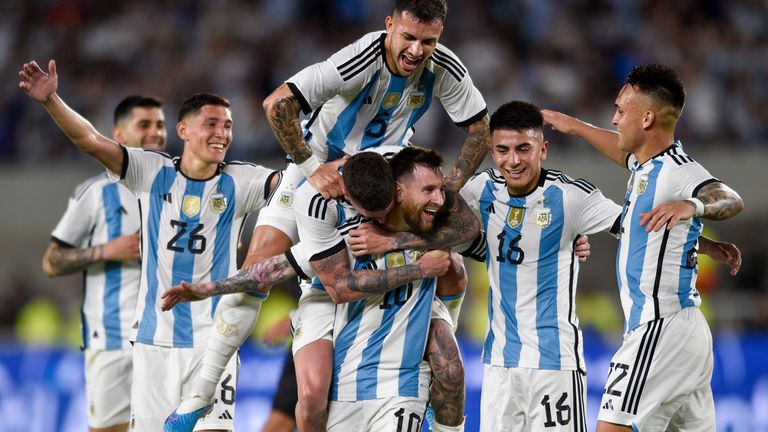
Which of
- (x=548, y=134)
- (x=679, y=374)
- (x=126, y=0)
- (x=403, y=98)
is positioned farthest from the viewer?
(x=126, y=0)

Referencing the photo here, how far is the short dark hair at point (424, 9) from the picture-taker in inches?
236

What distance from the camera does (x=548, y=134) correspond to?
1294 cm

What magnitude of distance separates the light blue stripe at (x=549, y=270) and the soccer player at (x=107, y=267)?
2.95 meters

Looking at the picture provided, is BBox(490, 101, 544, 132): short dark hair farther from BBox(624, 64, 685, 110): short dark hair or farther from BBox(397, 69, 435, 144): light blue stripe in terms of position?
BBox(397, 69, 435, 144): light blue stripe

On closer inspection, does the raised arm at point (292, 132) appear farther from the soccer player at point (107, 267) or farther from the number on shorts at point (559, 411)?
the soccer player at point (107, 267)

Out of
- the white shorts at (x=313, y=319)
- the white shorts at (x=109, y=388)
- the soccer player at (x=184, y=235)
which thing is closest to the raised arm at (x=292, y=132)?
the white shorts at (x=313, y=319)

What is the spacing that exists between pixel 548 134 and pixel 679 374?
755 centimetres

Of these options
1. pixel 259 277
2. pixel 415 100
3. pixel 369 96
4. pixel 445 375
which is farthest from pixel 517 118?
pixel 259 277

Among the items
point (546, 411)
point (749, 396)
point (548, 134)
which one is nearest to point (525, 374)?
point (546, 411)

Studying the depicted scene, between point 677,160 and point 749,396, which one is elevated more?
point 677,160

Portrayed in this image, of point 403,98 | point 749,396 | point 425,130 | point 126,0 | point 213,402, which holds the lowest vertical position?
point 213,402

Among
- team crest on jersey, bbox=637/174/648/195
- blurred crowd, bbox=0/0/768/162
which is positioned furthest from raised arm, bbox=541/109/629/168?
blurred crowd, bbox=0/0/768/162

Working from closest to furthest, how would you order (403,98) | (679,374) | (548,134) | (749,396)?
(679,374) → (403,98) → (749,396) → (548,134)

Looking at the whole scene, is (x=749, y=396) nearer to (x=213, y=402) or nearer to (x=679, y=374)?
(x=679, y=374)
